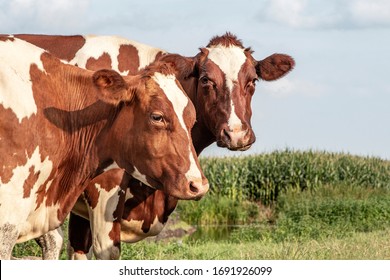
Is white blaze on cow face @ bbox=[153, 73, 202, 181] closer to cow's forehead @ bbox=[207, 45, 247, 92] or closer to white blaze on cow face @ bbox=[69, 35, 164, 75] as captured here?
cow's forehead @ bbox=[207, 45, 247, 92]

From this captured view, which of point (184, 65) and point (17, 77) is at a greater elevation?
point (184, 65)

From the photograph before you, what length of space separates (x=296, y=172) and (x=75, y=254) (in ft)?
69.8

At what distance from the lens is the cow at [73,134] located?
756 centimetres

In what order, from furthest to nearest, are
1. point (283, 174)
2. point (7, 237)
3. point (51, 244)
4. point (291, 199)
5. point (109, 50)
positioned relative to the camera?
1. point (283, 174)
2. point (291, 199)
3. point (109, 50)
4. point (51, 244)
5. point (7, 237)

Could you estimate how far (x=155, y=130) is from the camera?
25.3ft

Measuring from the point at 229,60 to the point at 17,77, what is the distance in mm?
3073

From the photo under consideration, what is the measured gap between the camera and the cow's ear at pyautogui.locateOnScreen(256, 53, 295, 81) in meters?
10.9

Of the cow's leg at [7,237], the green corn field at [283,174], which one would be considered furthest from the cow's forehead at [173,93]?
the green corn field at [283,174]

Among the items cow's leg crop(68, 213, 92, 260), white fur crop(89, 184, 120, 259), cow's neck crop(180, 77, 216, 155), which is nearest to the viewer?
white fur crop(89, 184, 120, 259)

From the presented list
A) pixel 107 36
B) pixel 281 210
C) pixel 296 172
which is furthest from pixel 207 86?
pixel 296 172

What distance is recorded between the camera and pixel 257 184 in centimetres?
3062

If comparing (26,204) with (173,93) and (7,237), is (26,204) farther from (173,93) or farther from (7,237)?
(173,93)

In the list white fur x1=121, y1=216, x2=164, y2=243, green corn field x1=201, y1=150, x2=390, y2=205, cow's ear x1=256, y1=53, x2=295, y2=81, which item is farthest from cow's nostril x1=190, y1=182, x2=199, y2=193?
green corn field x1=201, y1=150, x2=390, y2=205

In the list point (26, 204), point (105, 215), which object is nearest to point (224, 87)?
point (105, 215)
